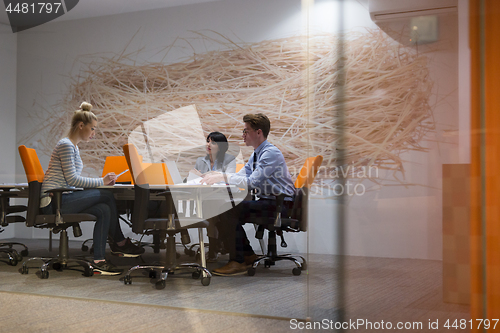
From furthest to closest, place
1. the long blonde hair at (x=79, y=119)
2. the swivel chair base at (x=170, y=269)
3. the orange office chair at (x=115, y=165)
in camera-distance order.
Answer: the orange office chair at (x=115, y=165), the long blonde hair at (x=79, y=119), the swivel chair base at (x=170, y=269)

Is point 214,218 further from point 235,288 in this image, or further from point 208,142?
point 208,142

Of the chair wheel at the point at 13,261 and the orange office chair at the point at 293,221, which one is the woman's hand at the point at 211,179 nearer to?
the orange office chair at the point at 293,221

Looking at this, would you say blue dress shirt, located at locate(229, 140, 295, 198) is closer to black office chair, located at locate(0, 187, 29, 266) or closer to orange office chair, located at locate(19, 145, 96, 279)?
orange office chair, located at locate(19, 145, 96, 279)

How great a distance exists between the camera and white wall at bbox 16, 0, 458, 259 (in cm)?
175

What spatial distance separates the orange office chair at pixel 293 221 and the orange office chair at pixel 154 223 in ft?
1.63

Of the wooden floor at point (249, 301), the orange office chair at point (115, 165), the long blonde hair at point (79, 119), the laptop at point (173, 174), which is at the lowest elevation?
A: the wooden floor at point (249, 301)

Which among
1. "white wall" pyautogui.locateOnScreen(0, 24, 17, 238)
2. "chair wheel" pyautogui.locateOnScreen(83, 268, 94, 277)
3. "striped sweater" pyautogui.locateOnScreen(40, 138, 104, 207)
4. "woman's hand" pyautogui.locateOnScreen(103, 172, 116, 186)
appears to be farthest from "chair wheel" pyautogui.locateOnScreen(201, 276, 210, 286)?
"white wall" pyautogui.locateOnScreen(0, 24, 17, 238)

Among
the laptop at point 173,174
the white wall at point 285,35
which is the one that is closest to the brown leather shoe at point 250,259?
the white wall at point 285,35

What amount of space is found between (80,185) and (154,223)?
80cm

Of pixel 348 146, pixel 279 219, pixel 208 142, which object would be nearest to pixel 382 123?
pixel 348 146

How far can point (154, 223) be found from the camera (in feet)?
9.95

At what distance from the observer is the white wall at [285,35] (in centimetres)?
175

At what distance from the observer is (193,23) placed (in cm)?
491

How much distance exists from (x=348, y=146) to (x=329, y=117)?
166mm
